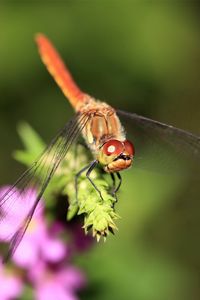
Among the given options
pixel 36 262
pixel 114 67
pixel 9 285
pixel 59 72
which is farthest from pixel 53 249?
pixel 114 67

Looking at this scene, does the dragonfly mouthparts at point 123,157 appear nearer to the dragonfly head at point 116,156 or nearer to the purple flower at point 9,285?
the dragonfly head at point 116,156

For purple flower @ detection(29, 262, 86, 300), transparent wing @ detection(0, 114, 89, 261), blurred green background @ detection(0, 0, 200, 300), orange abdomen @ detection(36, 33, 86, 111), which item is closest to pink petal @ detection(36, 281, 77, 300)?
purple flower @ detection(29, 262, 86, 300)

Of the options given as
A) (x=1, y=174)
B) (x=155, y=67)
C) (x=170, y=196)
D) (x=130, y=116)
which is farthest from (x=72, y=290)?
(x=155, y=67)

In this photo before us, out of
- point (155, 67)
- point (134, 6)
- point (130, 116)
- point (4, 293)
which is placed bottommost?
point (4, 293)

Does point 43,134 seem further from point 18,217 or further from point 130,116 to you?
point 18,217

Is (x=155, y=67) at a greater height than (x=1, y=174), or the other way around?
(x=155, y=67)

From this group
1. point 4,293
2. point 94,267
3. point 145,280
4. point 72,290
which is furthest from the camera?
point 145,280

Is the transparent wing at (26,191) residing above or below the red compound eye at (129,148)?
below

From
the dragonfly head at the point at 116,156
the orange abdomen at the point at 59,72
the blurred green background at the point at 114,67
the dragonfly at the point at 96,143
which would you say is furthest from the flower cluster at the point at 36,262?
the blurred green background at the point at 114,67
